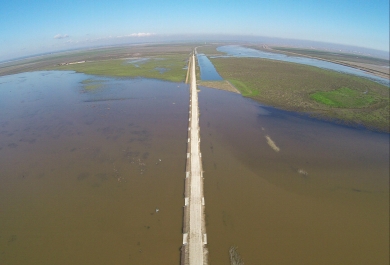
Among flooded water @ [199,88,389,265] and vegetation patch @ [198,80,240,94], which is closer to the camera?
flooded water @ [199,88,389,265]

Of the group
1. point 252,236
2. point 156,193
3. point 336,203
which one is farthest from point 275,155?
point 156,193

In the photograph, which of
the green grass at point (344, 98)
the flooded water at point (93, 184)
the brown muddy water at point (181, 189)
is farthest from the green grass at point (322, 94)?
the flooded water at point (93, 184)

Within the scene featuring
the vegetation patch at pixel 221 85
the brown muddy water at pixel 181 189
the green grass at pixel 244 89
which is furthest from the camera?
the vegetation patch at pixel 221 85

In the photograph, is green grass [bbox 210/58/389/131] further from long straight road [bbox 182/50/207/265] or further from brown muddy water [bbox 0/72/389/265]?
long straight road [bbox 182/50/207/265]

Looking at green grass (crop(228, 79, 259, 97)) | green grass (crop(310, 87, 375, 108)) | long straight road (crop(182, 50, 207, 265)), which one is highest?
green grass (crop(228, 79, 259, 97))

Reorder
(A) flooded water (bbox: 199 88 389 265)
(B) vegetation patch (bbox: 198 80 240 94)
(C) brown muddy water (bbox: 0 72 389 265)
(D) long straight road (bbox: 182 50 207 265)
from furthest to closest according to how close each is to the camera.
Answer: (B) vegetation patch (bbox: 198 80 240 94) < (C) brown muddy water (bbox: 0 72 389 265) < (A) flooded water (bbox: 199 88 389 265) < (D) long straight road (bbox: 182 50 207 265)

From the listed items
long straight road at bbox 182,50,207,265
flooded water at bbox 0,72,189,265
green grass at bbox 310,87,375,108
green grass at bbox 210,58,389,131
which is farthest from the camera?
green grass at bbox 310,87,375,108

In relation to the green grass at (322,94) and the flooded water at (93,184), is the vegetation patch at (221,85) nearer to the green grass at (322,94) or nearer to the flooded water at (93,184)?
the green grass at (322,94)

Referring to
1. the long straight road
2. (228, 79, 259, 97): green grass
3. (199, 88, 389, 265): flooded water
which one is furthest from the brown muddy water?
(228, 79, 259, 97): green grass
